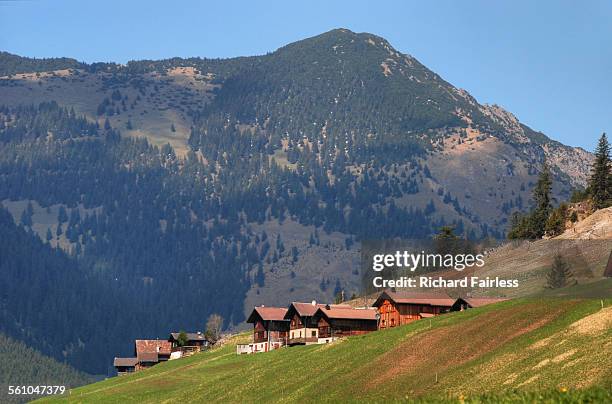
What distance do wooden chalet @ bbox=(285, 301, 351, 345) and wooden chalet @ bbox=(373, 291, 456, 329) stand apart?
11.9m

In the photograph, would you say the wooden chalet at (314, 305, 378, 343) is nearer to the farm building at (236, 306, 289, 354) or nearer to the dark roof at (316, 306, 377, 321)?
the dark roof at (316, 306, 377, 321)

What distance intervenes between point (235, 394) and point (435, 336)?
18029mm

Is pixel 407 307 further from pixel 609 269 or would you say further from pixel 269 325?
pixel 609 269

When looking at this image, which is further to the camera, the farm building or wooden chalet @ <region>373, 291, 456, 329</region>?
the farm building

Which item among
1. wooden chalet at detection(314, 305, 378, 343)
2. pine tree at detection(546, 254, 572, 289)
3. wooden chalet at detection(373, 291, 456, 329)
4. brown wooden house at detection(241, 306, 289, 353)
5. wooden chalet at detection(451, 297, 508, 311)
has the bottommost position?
brown wooden house at detection(241, 306, 289, 353)

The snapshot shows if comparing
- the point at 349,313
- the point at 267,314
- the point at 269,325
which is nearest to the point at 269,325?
the point at 269,325

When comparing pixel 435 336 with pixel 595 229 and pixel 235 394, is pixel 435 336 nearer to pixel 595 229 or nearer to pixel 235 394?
pixel 235 394

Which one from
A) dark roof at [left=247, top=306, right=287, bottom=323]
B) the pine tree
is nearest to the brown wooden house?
dark roof at [left=247, top=306, right=287, bottom=323]

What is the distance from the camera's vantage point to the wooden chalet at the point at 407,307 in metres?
138

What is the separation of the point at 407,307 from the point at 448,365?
5597 cm

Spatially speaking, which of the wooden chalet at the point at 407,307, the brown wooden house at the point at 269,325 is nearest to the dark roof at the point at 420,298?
the wooden chalet at the point at 407,307

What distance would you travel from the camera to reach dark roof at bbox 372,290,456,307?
126188mm

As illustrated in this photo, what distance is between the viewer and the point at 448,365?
87.3m

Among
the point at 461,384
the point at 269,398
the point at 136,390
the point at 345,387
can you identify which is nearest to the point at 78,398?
the point at 136,390
